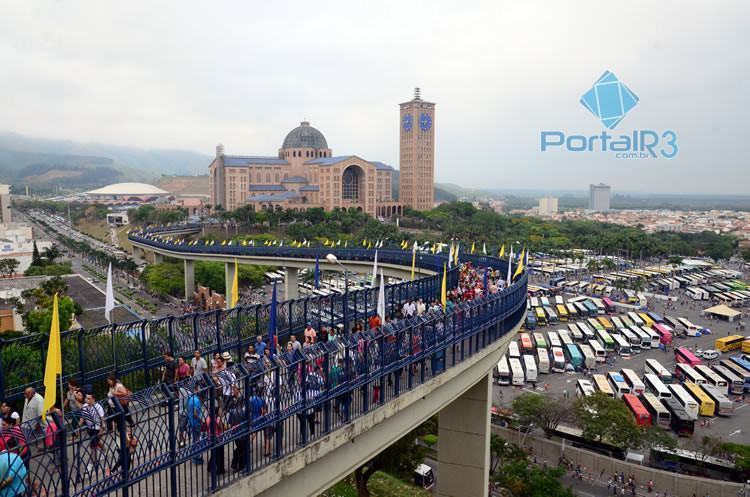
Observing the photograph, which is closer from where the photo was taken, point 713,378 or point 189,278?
point 713,378

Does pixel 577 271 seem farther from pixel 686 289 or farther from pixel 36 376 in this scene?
pixel 36 376

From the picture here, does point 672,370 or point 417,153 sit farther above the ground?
point 417,153

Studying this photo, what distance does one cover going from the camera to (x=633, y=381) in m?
34.1

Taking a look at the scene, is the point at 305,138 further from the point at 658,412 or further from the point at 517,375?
the point at 658,412

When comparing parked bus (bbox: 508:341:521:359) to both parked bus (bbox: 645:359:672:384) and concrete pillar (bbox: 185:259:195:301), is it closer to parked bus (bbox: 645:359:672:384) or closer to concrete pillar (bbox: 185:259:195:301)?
parked bus (bbox: 645:359:672:384)

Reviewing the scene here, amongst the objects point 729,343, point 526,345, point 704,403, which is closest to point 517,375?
point 526,345

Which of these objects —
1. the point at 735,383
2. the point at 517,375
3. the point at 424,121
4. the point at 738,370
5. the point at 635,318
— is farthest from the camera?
the point at 424,121

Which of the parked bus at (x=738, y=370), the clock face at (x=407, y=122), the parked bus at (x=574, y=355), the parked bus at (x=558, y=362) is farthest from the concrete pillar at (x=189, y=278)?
the clock face at (x=407, y=122)

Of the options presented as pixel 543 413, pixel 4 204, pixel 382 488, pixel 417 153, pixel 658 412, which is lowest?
pixel 382 488

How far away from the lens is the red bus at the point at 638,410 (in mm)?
29562

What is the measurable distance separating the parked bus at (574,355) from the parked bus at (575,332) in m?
3.74

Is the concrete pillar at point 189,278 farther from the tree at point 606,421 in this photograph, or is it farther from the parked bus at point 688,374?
the parked bus at point 688,374

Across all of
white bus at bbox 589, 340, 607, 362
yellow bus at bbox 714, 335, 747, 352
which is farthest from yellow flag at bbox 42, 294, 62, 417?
yellow bus at bbox 714, 335, 747, 352

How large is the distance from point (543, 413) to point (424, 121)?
93497mm
